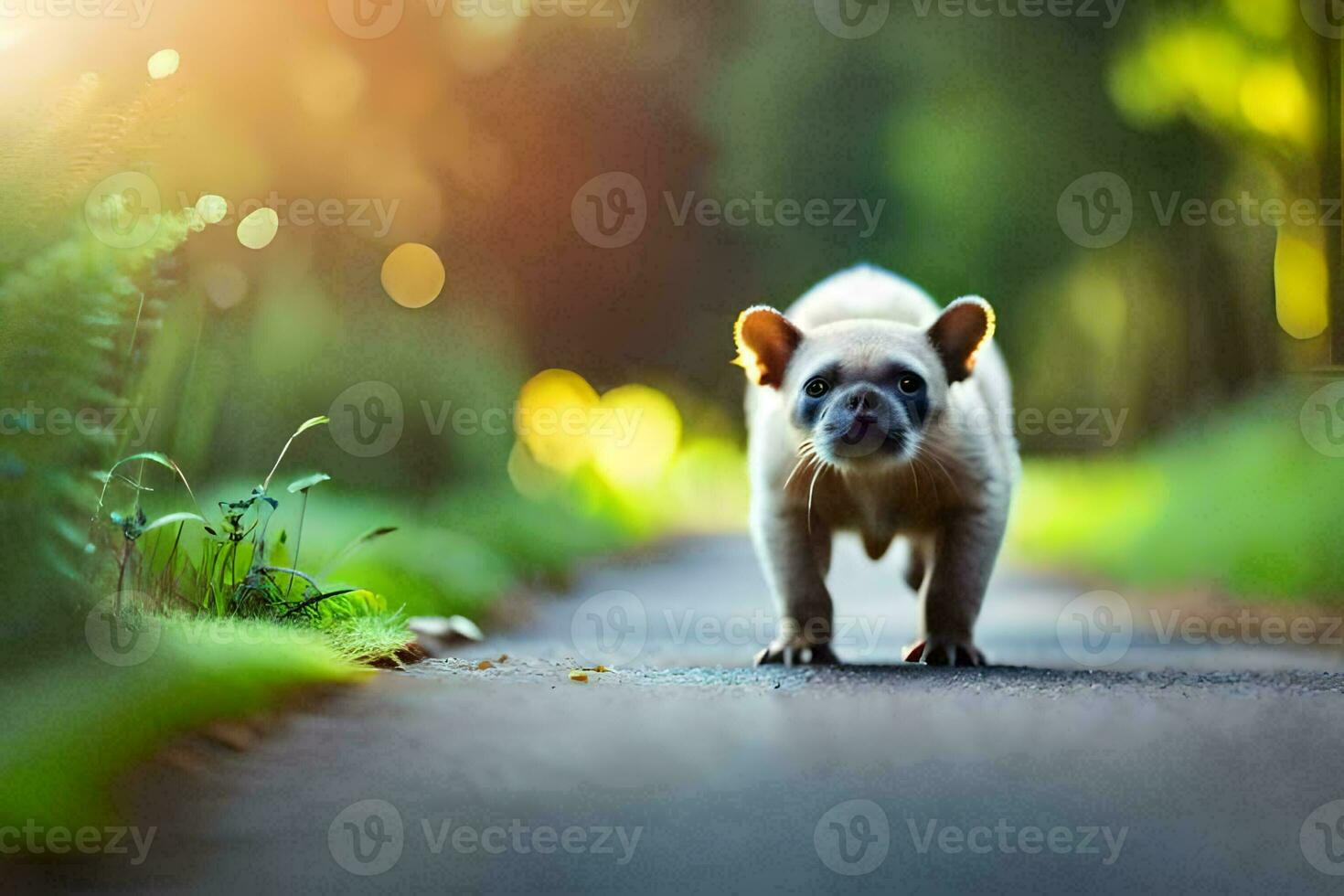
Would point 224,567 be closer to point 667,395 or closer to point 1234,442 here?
point 1234,442

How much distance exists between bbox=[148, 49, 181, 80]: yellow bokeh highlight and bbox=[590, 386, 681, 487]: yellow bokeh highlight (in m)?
5.05

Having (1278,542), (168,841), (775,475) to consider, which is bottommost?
(168,841)

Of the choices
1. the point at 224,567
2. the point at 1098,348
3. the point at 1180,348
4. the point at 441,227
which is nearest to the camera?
the point at 224,567

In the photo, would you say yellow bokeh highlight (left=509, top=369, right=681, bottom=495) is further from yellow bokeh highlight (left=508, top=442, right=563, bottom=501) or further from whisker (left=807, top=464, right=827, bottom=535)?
whisker (left=807, top=464, right=827, bottom=535)

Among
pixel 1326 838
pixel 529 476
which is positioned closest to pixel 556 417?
pixel 529 476

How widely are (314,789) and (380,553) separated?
224cm

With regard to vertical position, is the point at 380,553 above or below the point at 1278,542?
below

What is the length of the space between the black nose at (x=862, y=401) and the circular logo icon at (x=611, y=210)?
2.76m

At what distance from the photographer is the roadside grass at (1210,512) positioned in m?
4.25

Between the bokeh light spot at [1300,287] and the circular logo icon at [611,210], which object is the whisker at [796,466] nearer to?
the bokeh light spot at [1300,287]

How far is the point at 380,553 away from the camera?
3922mm

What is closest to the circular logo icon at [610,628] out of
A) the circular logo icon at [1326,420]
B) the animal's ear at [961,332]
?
the animal's ear at [961,332]

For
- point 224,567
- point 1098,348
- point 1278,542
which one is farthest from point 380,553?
point 1098,348

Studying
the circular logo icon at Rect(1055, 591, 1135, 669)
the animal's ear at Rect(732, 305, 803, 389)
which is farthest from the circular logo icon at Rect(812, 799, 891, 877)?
the animal's ear at Rect(732, 305, 803, 389)
